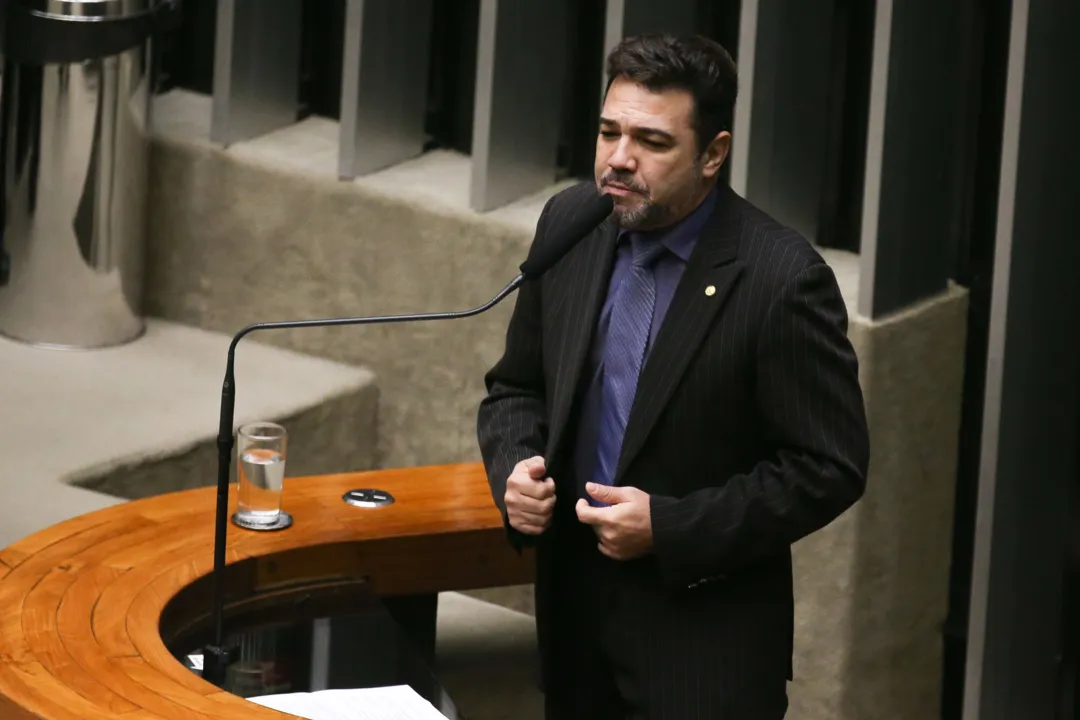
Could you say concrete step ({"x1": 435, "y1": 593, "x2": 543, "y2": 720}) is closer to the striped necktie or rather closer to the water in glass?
the water in glass

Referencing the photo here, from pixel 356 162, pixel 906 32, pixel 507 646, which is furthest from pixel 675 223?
pixel 356 162

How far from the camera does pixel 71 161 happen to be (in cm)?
461

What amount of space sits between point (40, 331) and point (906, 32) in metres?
2.29

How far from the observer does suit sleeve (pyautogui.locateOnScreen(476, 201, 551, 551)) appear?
275 cm

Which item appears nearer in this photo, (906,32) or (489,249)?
(906,32)

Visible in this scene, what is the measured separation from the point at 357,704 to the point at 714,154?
35.4 inches

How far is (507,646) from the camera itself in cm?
422

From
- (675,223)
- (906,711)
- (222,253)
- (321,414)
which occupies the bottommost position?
(906,711)

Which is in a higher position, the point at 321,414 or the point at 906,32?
the point at 906,32

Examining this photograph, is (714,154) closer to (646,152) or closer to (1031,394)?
(646,152)

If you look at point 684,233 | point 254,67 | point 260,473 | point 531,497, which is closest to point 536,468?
point 531,497

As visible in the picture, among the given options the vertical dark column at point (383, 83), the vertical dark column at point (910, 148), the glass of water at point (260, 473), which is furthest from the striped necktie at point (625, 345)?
the vertical dark column at point (383, 83)

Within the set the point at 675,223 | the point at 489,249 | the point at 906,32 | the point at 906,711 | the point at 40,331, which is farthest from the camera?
the point at 40,331

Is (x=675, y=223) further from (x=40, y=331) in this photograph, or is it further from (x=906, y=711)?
(x=40, y=331)
